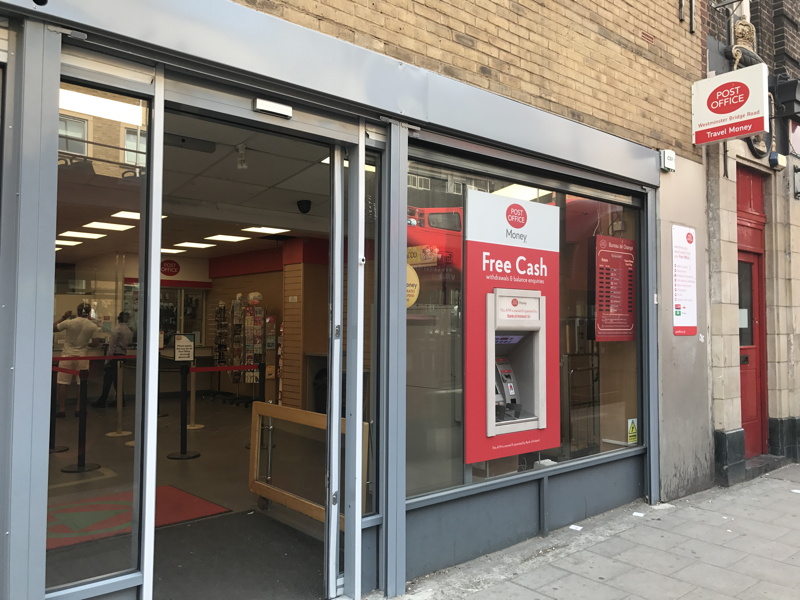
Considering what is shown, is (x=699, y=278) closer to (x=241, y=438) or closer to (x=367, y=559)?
Answer: (x=367, y=559)

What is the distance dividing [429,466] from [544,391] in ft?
3.95

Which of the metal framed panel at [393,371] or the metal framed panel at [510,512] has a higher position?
the metal framed panel at [393,371]

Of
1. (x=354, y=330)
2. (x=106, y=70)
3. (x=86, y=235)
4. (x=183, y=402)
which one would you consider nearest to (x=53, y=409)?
(x=86, y=235)

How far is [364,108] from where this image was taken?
3697 millimetres

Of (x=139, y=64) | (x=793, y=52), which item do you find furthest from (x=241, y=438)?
(x=793, y=52)

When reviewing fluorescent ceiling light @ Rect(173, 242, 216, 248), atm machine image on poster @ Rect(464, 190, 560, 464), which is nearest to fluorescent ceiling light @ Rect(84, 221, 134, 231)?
atm machine image on poster @ Rect(464, 190, 560, 464)

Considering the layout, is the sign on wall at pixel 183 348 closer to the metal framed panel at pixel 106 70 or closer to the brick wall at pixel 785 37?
the metal framed panel at pixel 106 70

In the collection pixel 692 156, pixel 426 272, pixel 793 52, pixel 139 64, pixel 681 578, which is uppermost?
pixel 793 52

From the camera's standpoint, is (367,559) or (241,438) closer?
(367,559)

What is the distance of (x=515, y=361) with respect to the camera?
4863 mm

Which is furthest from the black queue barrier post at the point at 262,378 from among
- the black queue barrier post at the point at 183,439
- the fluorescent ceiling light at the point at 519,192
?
the fluorescent ceiling light at the point at 519,192

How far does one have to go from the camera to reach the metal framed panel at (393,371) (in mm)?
3734

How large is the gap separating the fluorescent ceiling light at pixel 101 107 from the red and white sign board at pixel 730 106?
5.49 metres

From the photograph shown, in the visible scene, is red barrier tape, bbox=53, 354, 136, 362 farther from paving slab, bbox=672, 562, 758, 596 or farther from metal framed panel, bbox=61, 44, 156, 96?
paving slab, bbox=672, 562, 758, 596
